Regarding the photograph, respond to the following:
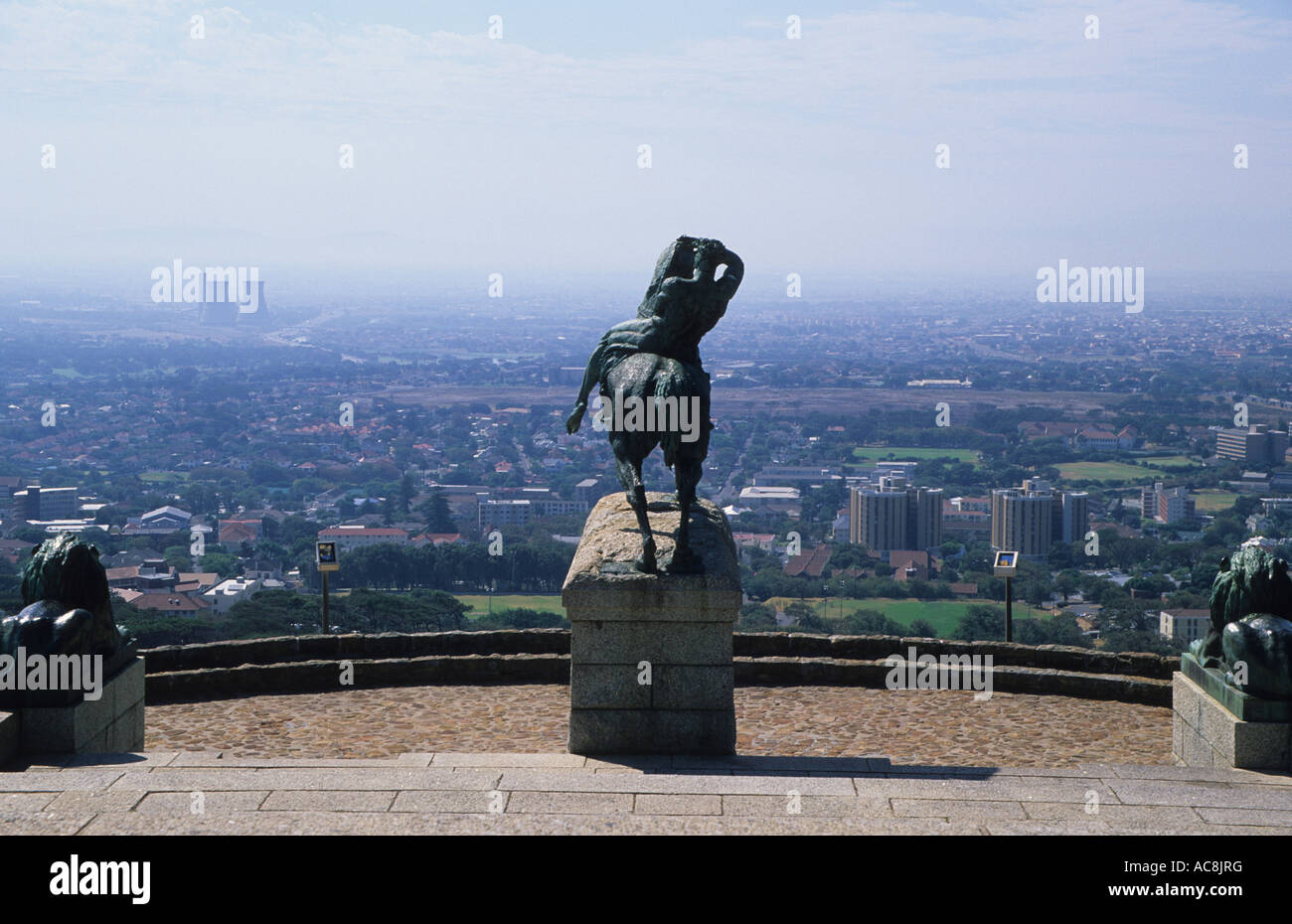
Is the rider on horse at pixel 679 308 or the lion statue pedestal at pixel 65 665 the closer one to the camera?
the lion statue pedestal at pixel 65 665

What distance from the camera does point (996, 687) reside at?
12.3 m

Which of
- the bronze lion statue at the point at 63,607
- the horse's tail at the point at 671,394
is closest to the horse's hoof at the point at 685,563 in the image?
the horse's tail at the point at 671,394

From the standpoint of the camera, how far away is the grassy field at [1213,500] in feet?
124

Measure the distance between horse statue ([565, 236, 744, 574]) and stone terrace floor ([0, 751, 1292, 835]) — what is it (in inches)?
67.9

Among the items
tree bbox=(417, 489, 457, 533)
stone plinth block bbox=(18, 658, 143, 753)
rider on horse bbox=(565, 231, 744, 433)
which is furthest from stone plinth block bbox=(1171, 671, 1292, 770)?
tree bbox=(417, 489, 457, 533)

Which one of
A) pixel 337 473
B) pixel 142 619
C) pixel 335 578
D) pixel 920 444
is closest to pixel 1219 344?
pixel 920 444

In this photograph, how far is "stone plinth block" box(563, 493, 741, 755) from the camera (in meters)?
8.38

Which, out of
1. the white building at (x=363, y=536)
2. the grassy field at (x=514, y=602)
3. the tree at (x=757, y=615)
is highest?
the white building at (x=363, y=536)

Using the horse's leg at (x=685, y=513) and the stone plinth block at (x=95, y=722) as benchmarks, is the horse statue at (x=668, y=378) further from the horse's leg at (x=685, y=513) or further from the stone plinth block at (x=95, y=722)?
the stone plinth block at (x=95, y=722)

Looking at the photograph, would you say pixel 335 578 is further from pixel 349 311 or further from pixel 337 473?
pixel 349 311

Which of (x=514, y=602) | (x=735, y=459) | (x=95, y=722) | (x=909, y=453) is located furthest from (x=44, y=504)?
(x=909, y=453)

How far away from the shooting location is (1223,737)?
8.09 m

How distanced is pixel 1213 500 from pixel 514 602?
23.5 m

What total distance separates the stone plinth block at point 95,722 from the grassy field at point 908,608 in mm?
16261
